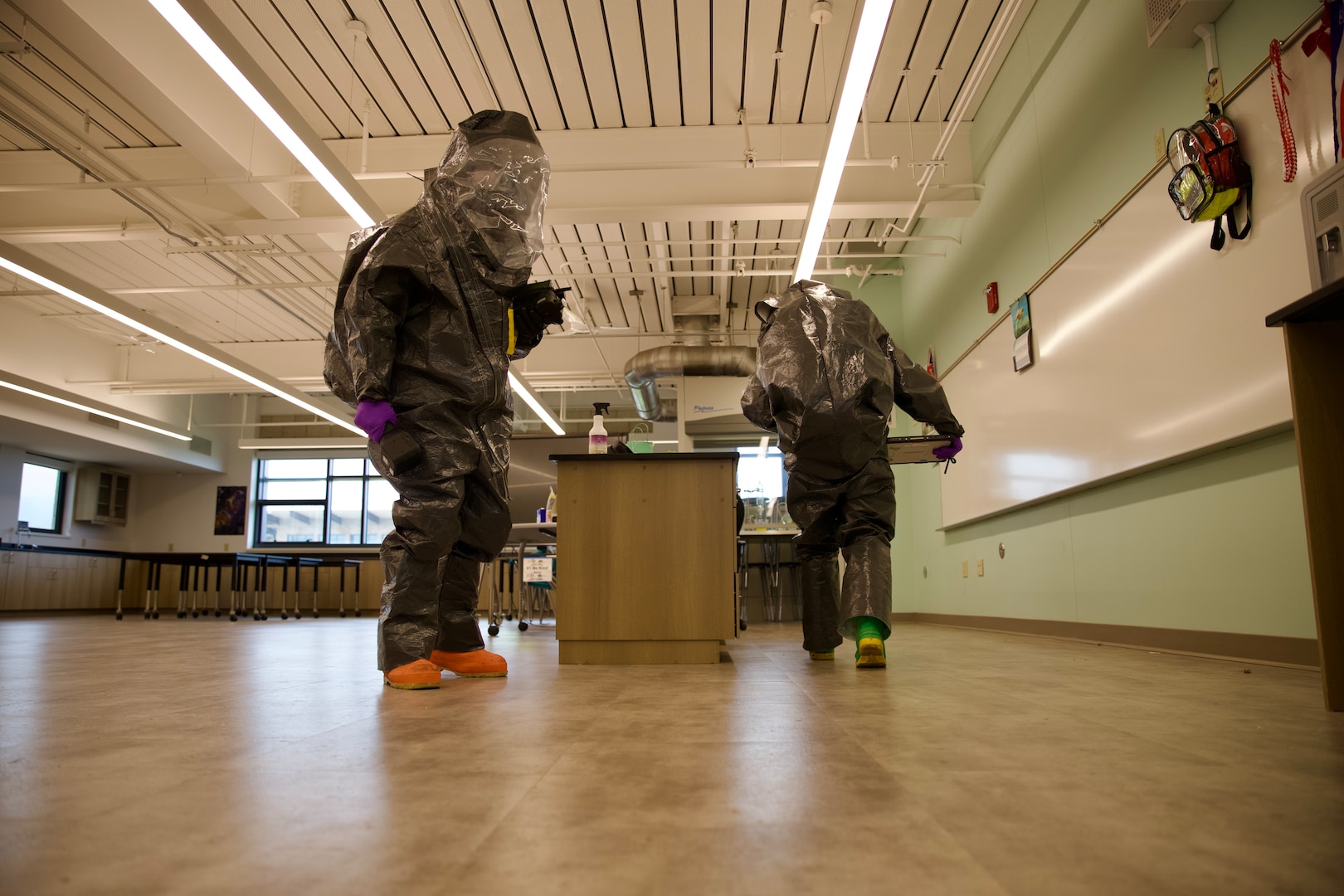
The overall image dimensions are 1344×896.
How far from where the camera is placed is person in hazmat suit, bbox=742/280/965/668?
2791mm

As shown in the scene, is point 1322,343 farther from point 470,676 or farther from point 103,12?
point 103,12

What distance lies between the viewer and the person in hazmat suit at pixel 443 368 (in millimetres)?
2162

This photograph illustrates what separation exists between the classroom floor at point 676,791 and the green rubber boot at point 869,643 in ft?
1.87

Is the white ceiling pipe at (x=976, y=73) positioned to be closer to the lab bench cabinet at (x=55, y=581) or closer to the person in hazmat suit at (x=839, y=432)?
the person in hazmat suit at (x=839, y=432)

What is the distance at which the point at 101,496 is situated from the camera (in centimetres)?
1343

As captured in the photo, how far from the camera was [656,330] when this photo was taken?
10.6 meters

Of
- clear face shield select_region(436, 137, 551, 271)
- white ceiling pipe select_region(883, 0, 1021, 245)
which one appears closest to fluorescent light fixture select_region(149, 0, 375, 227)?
clear face shield select_region(436, 137, 551, 271)

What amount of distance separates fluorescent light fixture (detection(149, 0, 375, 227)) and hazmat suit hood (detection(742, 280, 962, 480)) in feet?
8.42

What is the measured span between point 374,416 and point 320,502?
13.3 meters

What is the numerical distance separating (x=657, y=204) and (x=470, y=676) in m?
4.39

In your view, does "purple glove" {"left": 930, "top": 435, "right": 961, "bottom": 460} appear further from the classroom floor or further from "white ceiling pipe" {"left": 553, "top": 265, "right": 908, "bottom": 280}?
"white ceiling pipe" {"left": 553, "top": 265, "right": 908, "bottom": 280}

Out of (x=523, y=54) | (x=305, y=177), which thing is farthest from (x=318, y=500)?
(x=523, y=54)

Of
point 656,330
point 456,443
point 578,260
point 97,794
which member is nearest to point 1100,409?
point 456,443

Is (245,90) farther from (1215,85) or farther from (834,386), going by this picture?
(1215,85)
